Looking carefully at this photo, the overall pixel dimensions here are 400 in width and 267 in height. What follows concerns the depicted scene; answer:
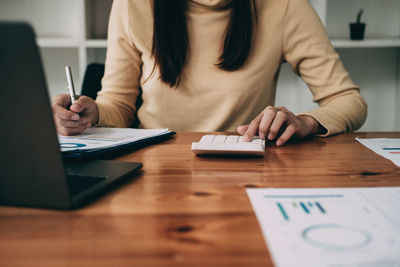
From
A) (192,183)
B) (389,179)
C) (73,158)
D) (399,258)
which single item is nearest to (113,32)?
(73,158)

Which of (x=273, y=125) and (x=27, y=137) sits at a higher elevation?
(x=27, y=137)

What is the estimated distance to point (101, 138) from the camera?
79cm

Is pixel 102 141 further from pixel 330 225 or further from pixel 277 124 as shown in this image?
pixel 330 225

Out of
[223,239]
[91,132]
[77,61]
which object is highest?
[223,239]

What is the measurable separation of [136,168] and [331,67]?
793mm

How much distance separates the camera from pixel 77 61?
2047mm

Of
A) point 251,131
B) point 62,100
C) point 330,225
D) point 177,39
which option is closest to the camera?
point 330,225

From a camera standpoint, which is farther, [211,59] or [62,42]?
[62,42]

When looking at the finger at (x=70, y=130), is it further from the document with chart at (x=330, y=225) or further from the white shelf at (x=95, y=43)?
the white shelf at (x=95, y=43)

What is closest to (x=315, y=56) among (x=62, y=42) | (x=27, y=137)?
(x=27, y=137)

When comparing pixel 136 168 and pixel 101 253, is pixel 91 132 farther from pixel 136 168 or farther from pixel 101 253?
pixel 101 253

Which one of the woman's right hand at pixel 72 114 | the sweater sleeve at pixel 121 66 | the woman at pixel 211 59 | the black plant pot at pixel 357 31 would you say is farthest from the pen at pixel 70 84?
the black plant pot at pixel 357 31

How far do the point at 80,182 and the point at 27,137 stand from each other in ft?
0.43

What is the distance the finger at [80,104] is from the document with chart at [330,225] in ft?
1.75
